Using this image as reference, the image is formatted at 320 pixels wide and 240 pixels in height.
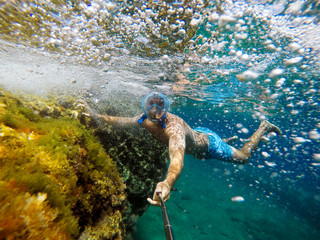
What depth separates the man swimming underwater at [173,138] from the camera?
2.87m

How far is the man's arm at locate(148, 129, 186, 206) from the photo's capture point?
7.00 feet

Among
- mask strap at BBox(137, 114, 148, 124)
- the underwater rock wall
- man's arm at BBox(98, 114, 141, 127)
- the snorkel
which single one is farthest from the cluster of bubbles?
the underwater rock wall

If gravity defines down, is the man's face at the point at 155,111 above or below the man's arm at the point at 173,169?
above

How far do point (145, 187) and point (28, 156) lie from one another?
4.66m

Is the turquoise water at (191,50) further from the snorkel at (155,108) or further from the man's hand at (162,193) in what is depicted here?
the man's hand at (162,193)

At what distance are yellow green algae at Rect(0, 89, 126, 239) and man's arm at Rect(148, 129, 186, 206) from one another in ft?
3.72

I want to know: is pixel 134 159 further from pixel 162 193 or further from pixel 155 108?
pixel 162 193

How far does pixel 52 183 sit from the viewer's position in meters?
1.83

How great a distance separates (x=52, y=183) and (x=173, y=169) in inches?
79.5

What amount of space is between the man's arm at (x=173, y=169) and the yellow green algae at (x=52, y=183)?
1133mm

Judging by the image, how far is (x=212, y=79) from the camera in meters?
11.5

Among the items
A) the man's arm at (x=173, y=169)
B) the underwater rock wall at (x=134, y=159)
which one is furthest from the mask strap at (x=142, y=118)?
the man's arm at (x=173, y=169)

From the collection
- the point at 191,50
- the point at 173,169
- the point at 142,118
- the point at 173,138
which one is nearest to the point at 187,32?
the point at 191,50

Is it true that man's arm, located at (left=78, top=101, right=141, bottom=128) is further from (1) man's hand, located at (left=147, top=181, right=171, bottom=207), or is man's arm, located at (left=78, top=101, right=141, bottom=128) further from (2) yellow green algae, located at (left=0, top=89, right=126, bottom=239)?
(1) man's hand, located at (left=147, top=181, right=171, bottom=207)
